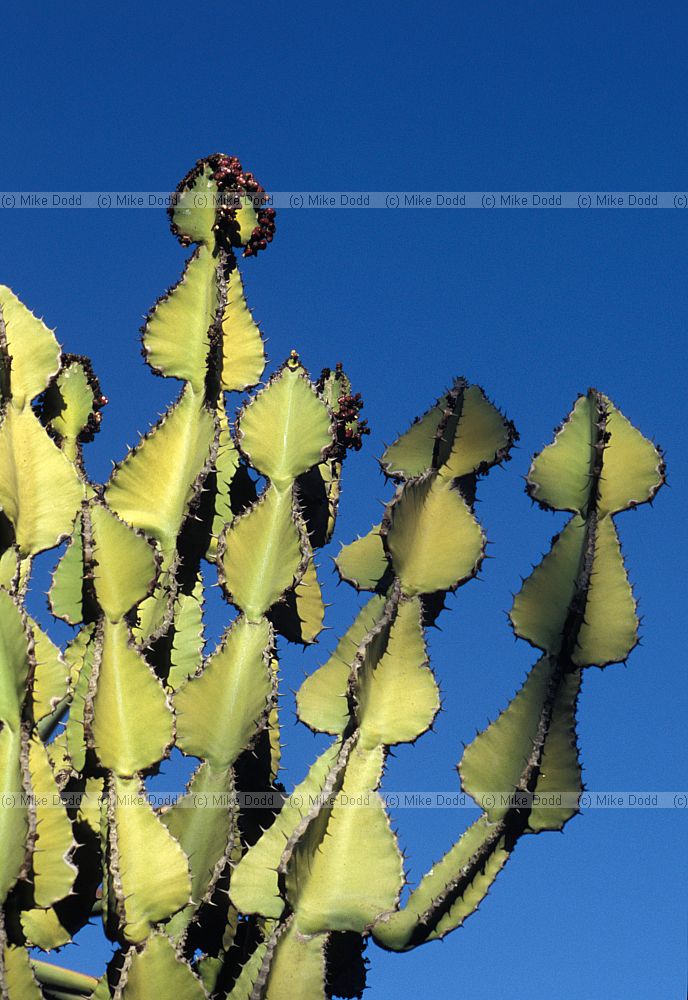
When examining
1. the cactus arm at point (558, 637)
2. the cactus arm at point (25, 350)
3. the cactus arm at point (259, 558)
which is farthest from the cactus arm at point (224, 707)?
the cactus arm at point (25, 350)

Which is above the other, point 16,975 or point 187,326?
Answer: point 187,326

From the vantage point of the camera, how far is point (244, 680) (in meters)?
3.49

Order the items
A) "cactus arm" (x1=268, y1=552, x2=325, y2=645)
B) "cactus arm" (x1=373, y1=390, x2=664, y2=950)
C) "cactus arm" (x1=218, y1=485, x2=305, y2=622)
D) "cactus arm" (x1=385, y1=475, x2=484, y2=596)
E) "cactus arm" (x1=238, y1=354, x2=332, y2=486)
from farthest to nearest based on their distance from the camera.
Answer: "cactus arm" (x1=268, y1=552, x2=325, y2=645) < "cactus arm" (x1=238, y1=354, x2=332, y2=486) < "cactus arm" (x1=218, y1=485, x2=305, y2=622) < "cactus arm" (x1=385, y1=475, x2=484, y2=596) < "cactus arm" (x1=373, y1=390, x2=664, y2=950)

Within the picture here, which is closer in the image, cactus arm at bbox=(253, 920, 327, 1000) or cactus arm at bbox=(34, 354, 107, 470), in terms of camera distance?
cactus arm at bbox=(253, 920, 327, 1000)

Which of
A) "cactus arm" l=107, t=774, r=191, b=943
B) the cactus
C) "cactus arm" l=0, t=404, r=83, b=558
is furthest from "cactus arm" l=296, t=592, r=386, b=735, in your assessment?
"cactus arm" l=0, t=404, r=83, b=558

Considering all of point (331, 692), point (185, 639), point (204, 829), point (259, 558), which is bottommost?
point (204, 829)

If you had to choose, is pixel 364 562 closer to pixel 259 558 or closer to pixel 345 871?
pixel 259 558

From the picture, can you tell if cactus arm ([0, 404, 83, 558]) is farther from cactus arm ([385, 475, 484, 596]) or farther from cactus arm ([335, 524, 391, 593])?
cactus arm ([385, 475, 484, 596])

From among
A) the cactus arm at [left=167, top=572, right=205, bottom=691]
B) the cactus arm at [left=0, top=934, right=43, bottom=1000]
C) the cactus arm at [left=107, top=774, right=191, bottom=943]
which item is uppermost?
the cactus arm at [left=167, top=572, right=205, bottom=691]

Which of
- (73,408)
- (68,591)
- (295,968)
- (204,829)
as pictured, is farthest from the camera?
(73,408)

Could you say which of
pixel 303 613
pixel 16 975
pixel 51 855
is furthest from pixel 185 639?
pixel 16 975

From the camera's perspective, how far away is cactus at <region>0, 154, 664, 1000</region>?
3217 millimetres

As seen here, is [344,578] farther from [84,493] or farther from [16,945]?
[16,945]

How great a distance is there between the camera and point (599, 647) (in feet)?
11.3
